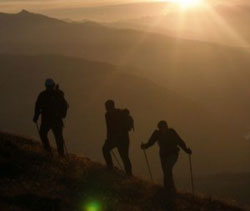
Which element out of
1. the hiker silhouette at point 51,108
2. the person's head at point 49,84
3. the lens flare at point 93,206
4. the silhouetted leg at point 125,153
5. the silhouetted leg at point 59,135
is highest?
the person's head at point 49,84

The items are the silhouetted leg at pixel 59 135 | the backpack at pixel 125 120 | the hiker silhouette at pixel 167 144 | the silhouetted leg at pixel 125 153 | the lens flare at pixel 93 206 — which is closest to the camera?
the lens flare at pixel 93 206

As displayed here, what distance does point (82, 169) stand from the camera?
15.5 m

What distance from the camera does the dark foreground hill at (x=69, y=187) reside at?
445 inches

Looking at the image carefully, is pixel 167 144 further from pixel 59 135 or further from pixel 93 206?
pixel 93 206

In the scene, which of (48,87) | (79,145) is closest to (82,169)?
(48,87)

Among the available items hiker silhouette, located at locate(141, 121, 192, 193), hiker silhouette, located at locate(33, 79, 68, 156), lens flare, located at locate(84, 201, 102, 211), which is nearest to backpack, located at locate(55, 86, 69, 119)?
hiker silhouette, located at locate(33, 79, 68, 156)

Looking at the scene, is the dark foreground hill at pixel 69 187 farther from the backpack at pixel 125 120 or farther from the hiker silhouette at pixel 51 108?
the backpack at pixel 125 120

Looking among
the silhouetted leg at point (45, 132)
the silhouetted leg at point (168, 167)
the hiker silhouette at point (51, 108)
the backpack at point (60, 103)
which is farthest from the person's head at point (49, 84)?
the silhouetted leg at point (168, 167)

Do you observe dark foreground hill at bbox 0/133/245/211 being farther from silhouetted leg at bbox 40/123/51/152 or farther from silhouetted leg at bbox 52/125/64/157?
silhouetted leg at bbox 52/125/64/157

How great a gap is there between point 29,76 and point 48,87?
171m

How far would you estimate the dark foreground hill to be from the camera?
37.1ft

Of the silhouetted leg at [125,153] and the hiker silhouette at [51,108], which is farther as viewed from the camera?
the silhouetted leg at [125,153]

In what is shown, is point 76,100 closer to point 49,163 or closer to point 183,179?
point 183,179

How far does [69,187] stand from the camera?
1308 centimetres
